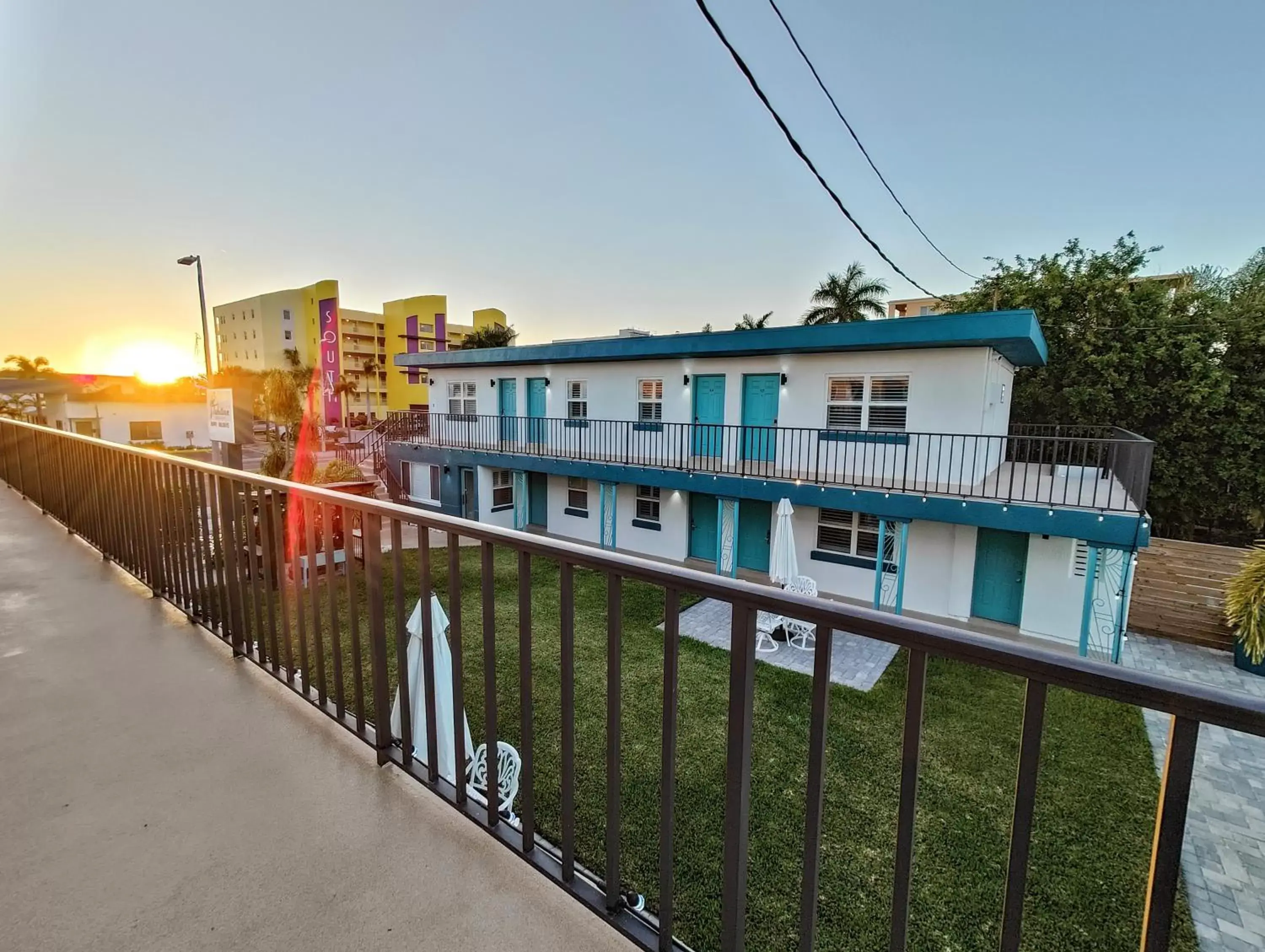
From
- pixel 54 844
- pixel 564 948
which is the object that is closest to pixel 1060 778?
pixel 564 948

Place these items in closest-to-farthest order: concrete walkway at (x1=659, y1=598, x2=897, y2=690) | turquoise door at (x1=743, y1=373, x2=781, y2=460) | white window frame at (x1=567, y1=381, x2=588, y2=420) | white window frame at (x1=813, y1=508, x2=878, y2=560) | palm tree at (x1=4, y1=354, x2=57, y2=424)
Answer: concrete walkway at (x1=659, y1=598, x2=897, y2=690) → white window frame at (x1=813, y1=508, x2=878, y2=560) → turquoise door at (x1=743, y1=373, x2=781, y2=460) → white window frame at (x1=567, y1=381, x2=588, y2=420) → palm tree at (x1=4, y1=354, x2=57, y2=424)

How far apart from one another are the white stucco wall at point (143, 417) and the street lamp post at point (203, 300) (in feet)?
45.1

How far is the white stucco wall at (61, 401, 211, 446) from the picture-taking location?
23781 mm

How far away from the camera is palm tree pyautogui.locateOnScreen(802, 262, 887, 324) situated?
65.4 ft

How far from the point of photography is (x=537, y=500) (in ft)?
47.2

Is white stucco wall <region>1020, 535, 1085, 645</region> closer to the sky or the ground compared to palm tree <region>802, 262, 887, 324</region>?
closer to the ground

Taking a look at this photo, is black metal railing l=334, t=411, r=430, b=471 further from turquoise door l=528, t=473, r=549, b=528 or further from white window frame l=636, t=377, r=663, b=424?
white window frame l=636, t=377, r=663, b=424

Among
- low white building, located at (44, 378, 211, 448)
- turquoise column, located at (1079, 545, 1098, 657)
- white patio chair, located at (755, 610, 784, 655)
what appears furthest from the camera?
low white building, located at (44, 378, 211, 448)

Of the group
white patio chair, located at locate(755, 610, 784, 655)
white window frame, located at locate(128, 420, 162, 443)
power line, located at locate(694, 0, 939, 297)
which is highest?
power line, located at locate(694, 0, 939, 297)

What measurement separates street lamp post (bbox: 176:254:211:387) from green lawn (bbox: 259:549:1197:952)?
31.7 feet

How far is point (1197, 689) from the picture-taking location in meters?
0.62

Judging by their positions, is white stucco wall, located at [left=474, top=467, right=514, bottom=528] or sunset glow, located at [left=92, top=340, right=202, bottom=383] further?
sunset glow, located at [left=92, top=340, right=202, bottom=383]

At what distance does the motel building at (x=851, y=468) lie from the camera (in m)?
7.91

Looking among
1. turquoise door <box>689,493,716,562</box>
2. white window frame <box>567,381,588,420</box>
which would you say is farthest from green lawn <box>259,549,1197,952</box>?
white window frame <box>567,381,588,420</box>
